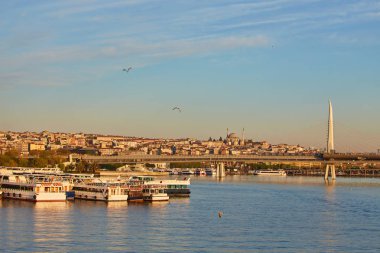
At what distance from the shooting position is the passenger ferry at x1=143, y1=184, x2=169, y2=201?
4444 centimetres

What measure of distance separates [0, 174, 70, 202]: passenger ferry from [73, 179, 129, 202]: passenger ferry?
0.77 metres

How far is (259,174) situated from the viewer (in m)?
118

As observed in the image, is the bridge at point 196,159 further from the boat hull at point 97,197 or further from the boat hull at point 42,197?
the boat hull at point 42,197

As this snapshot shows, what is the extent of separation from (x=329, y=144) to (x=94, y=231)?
2478 inches

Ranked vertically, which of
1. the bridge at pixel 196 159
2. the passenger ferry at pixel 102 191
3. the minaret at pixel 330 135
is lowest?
the passenger ferry at pixel 102 191

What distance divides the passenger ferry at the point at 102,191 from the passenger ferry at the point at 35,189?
773mm

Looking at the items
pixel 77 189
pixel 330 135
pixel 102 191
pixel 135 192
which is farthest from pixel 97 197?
pixel 330 135

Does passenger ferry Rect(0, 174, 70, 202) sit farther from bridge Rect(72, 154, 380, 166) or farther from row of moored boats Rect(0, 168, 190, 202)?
bridge Rect(72, 154, 380, 166)

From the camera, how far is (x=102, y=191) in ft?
144

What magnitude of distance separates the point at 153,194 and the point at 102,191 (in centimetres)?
271

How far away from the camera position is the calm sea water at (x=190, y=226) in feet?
88.3

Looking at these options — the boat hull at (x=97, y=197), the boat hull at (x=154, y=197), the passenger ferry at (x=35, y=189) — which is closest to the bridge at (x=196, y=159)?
the boat hull at (x=154, y=197)

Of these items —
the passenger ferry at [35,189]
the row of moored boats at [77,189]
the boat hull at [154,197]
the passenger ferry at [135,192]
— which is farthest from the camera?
the boat hull at [154,197]

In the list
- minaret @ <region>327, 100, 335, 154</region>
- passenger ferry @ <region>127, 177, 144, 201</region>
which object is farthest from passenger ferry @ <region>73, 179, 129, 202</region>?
minaret @ <region>327, 100, 335, 154</region>
